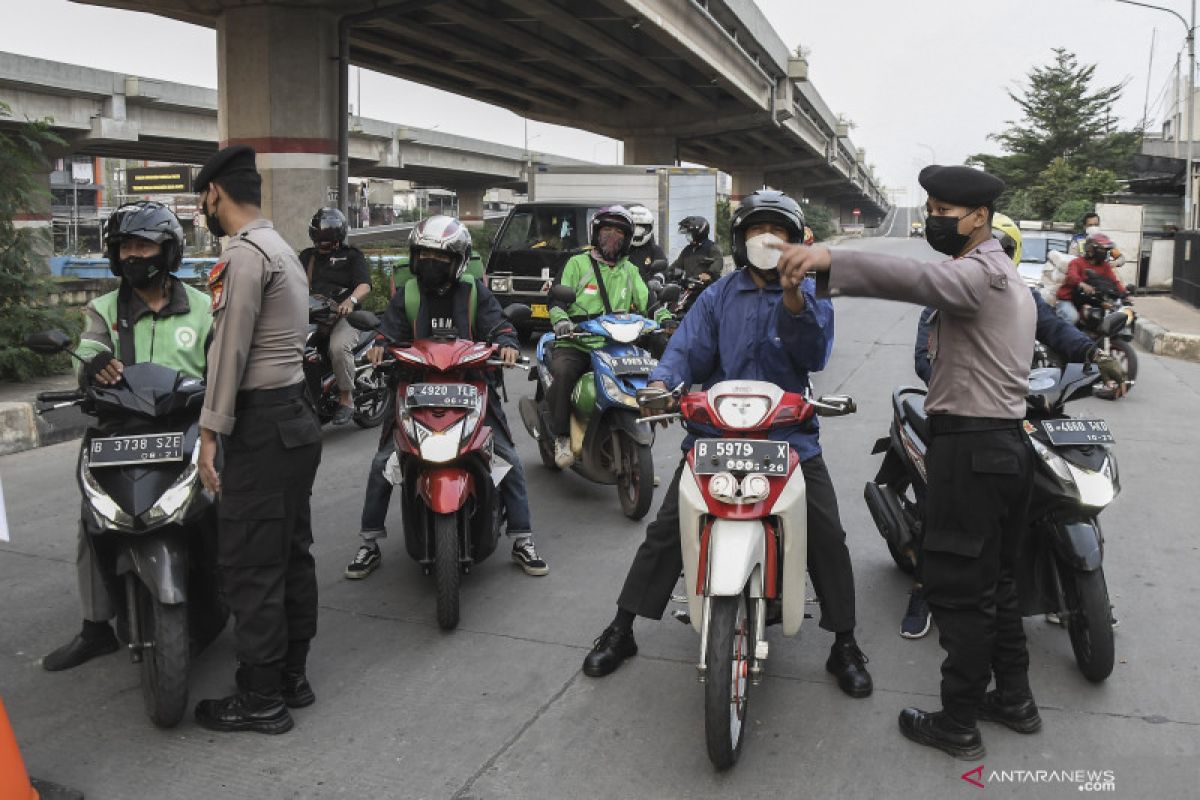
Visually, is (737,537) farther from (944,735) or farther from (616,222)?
(616,222)

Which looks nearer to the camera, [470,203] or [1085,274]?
[1085,274]

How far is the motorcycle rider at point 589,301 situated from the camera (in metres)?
7.29

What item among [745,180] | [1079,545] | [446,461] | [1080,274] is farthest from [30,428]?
[745,180]

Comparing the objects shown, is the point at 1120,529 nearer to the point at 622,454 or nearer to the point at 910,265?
the point at 622,454

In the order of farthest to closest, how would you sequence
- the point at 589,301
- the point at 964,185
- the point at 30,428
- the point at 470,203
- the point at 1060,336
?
the point at 470,203, the point at 30,428, the point at 589,301, the point at 1060,336, the point at 964,185

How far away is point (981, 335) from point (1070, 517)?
3.61 feet

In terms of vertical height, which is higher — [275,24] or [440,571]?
[275,24]

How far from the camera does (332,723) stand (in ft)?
13.7

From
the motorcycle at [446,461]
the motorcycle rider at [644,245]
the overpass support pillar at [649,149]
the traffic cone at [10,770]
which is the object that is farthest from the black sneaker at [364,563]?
the overpass support pillar at [649,149]

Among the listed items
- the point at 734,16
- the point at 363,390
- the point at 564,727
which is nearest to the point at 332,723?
the point at 564,727

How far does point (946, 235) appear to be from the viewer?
3791mm

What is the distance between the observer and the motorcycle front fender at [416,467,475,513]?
5000 millimetres

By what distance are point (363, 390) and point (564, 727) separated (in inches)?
241

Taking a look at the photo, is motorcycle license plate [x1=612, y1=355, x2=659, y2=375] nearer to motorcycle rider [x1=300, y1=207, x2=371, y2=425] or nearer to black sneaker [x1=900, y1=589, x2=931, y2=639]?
black sneaker [x1=900, y1=589, x2=931, y2=639]
